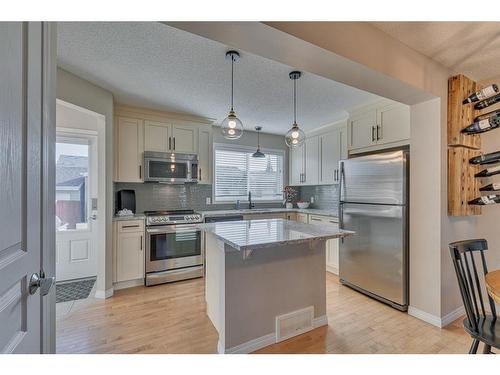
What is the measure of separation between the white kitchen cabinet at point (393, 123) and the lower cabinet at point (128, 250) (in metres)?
3.40

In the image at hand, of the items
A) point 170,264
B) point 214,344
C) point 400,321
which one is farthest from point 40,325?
point 400,321

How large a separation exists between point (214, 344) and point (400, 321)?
183 centimetres

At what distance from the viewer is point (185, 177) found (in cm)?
372

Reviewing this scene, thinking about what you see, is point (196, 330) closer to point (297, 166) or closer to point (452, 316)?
point (452, 316)

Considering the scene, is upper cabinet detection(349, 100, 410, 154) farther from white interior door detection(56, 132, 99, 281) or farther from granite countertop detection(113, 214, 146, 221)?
white interior door detection(56, 132, 99, 281)

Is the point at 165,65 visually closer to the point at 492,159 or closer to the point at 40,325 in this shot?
the point at 40,325

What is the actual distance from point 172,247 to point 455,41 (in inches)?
148

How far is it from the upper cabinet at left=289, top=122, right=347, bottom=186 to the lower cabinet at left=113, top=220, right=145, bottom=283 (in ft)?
9.75

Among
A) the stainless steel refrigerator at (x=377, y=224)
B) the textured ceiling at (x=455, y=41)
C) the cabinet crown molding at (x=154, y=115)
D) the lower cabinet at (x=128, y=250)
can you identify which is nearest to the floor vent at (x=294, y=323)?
the stainless steel refrigerator at (x=377, y=224)

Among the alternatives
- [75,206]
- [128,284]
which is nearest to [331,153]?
[128,284]

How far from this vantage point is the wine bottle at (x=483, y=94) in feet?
6.69

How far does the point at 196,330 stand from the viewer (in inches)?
86.4

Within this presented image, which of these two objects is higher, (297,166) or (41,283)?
(297,166)
